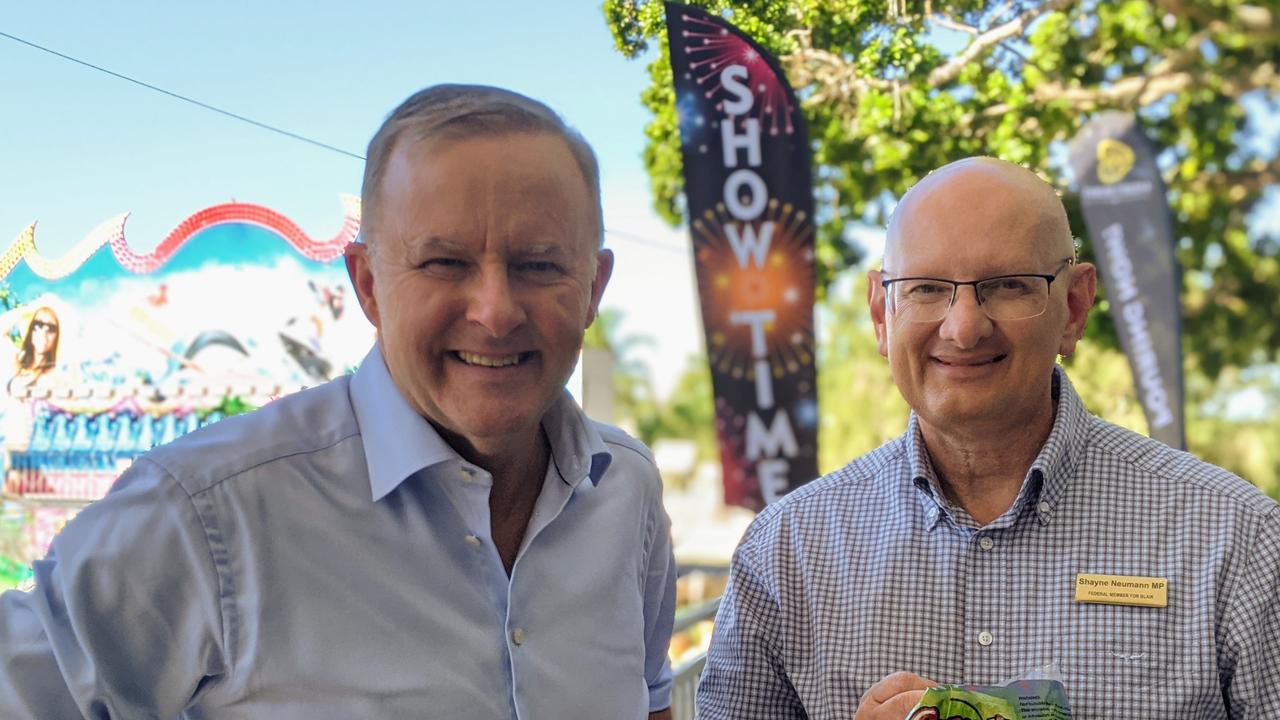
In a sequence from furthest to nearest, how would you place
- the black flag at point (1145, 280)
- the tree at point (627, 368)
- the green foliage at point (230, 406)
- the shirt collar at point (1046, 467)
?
the tree at point (627, 368), the black flag at point (1145, 280), the green foliage at point (230, 406), the shirt collar at point (1046, 467)

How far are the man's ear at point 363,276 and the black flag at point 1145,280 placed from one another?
444cm

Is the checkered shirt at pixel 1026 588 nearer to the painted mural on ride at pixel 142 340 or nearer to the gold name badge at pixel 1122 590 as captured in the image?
the gold name badge at pixel 1122 590

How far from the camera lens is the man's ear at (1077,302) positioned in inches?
67.8

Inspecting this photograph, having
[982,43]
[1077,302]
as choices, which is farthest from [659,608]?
[982,43]

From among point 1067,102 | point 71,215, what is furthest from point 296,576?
point 1067,102

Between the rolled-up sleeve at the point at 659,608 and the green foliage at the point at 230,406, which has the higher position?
the green foliage at the point at 230,406

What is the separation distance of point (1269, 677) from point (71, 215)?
88.7 inches

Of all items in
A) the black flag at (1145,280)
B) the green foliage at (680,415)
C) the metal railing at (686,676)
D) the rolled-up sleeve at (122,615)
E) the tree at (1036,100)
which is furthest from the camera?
the green foliage at (680,415)

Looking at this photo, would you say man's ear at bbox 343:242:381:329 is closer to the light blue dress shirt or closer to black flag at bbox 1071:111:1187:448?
the light blue dress shirt

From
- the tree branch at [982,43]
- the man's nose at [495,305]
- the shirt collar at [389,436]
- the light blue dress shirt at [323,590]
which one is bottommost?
the light blue dress shirt at [323,590]

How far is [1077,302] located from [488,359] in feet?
3.15

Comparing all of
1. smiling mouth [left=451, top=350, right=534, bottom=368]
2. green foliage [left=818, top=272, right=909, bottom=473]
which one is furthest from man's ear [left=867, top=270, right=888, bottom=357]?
green foliage [left=818, top=272, right=909, bottom=473]

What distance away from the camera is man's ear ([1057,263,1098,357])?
1.72 meters

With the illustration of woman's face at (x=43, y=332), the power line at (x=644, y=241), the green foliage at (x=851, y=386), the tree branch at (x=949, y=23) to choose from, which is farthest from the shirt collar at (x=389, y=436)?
the green foliage at (x=851, y=386)
